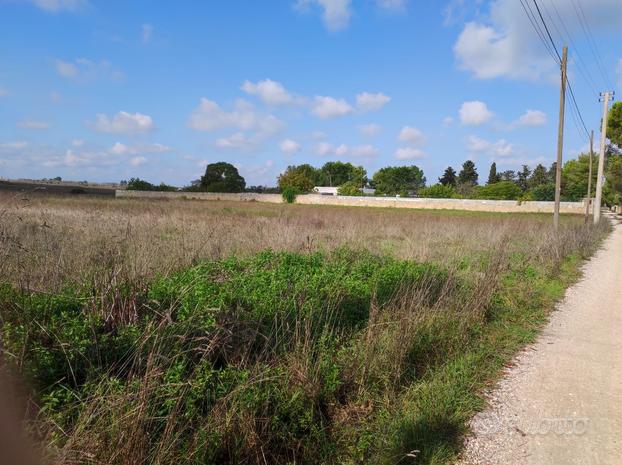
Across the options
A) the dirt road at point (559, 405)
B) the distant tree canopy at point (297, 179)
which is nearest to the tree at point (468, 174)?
the distant tree canopy at point (297, 179)

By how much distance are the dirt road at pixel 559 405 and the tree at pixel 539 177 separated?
11005 cm

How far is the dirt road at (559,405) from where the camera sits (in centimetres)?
332

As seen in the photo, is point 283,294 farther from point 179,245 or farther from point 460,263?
point 460,263

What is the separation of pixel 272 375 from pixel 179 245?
18.8 feet

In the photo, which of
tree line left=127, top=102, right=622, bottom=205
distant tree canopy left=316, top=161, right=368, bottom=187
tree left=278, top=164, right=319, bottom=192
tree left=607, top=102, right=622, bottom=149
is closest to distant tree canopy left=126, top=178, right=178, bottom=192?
tree line left=127, top=102, right=622, bottom=205

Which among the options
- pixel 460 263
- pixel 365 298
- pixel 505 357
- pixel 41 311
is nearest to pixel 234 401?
pixel 41 311

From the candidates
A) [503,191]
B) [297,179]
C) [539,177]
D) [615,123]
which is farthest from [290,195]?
[539,177]

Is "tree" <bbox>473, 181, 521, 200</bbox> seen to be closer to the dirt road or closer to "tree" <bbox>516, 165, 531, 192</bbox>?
"tree" <bbox>516, 165, 531, 192</bbox>

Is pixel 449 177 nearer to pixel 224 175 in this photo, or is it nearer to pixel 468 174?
pixel 468 174

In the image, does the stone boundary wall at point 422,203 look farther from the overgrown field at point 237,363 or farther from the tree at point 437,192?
the overgrown field at point 237,363

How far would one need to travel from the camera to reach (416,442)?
330cm

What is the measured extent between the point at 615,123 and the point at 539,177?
2741 inches

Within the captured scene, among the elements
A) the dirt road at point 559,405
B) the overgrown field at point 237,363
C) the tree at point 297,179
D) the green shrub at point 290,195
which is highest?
the tree at point 297,179

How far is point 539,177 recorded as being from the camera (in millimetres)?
103812
